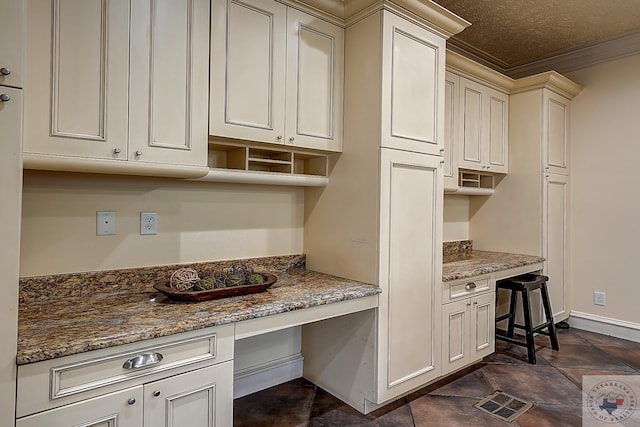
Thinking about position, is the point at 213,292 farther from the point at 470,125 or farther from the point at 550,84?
the point at 550,84

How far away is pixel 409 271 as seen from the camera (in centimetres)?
228

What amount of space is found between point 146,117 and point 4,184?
64cm

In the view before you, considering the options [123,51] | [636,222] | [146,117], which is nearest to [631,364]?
[636,222]

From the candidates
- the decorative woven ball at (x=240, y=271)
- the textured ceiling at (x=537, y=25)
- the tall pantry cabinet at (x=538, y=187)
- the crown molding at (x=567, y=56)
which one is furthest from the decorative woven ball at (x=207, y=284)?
the crown molding at (x=567, y=56)

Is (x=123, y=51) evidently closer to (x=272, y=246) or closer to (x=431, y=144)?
(x=272, y=246)

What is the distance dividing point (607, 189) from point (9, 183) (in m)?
4.27

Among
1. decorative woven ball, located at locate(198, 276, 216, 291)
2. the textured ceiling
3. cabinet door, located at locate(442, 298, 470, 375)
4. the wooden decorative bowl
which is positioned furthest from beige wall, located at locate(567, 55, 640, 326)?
decorative woven ball, located at locate(198, 276, 216, 291)

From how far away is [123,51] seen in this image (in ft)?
5.18

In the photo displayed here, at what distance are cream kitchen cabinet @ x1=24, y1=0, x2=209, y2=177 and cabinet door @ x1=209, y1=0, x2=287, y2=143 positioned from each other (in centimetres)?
7

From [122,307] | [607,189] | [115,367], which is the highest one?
[607,189]

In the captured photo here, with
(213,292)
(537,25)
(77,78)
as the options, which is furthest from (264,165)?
(537,25)

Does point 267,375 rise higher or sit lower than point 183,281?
lower

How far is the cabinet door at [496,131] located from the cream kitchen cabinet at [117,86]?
8.37 feet

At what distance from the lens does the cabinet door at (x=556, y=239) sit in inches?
134
